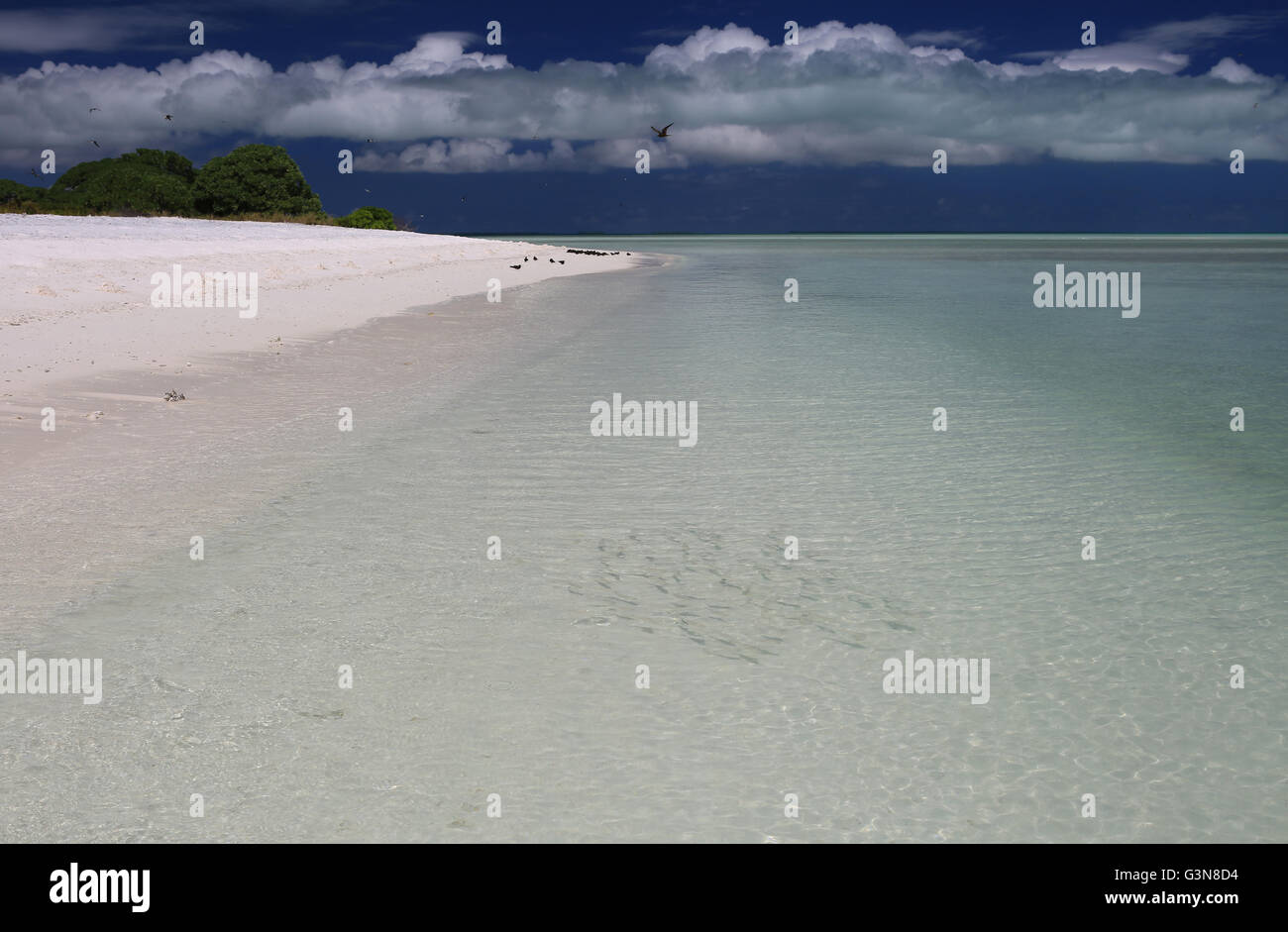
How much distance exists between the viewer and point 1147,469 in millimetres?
9742

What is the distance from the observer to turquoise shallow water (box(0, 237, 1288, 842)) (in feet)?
13.1

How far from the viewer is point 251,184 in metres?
92.2

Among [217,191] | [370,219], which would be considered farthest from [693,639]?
[217,191]

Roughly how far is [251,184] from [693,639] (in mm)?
96155

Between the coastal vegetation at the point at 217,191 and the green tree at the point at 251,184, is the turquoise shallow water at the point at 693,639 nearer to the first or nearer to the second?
the coastal vegetation at the point at 217,191

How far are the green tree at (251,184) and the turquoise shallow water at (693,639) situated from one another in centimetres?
8760

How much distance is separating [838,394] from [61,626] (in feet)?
32.7

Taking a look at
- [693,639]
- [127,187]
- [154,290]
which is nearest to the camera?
[693,639]

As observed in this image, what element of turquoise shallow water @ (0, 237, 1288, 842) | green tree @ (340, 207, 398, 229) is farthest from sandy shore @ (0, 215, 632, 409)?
green tree @ (340, 207, 398, 229)

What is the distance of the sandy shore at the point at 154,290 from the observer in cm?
1423

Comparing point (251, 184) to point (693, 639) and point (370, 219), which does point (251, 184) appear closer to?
point (370, 219)

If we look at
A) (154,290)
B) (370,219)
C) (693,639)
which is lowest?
(693,639)

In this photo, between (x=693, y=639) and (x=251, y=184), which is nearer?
(x=693, y=639)
